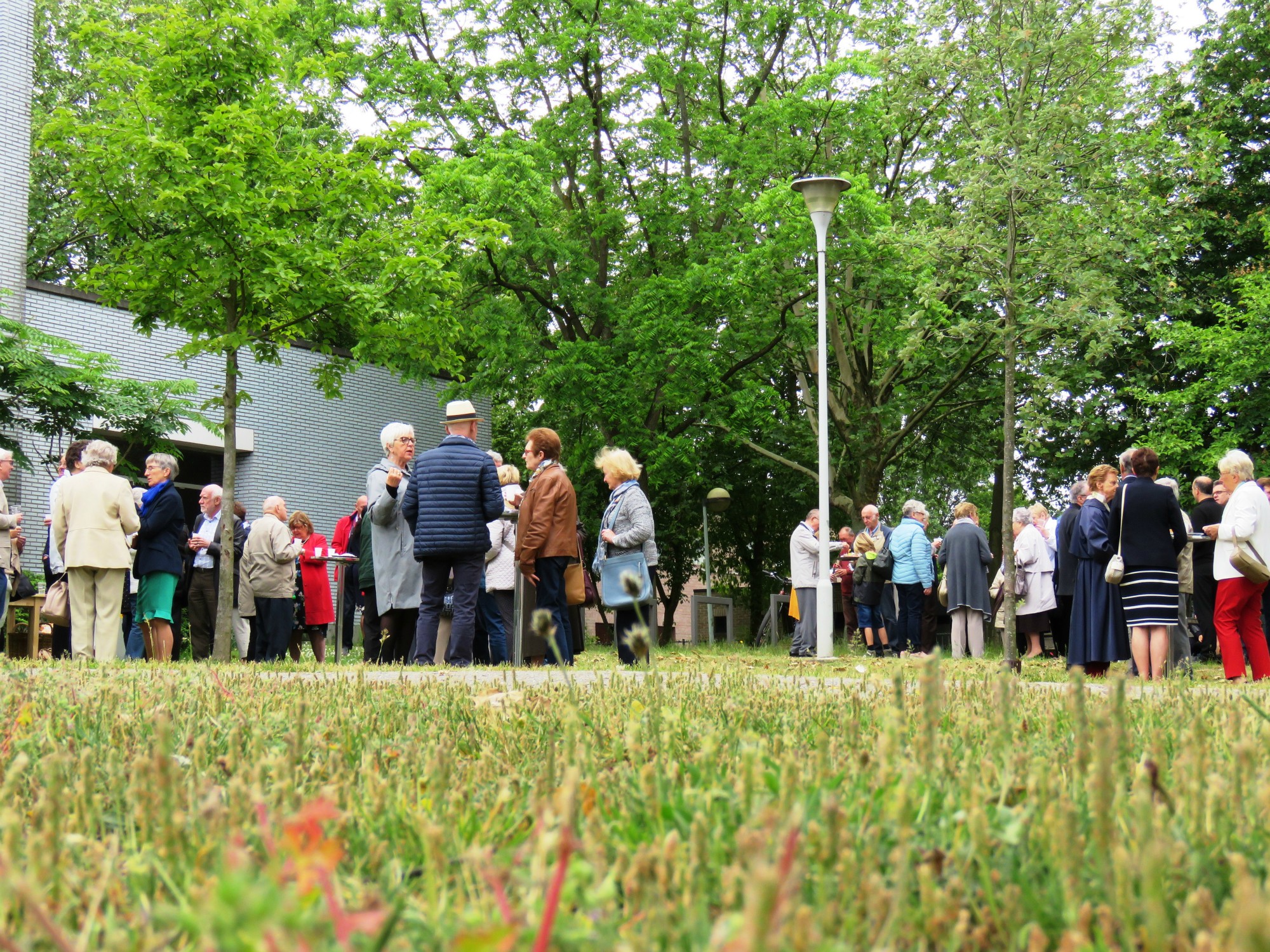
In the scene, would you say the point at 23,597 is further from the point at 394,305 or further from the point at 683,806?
the point at 683,806

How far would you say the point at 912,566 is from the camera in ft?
57.6

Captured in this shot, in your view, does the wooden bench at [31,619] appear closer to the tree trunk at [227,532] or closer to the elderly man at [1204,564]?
the tree trunk at [227,532]

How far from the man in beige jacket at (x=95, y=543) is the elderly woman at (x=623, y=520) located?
158 inches

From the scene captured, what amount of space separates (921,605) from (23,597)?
1127 cm

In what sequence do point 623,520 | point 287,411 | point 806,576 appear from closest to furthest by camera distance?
1. point 623,520
2. point 806,576
3. point 287,411

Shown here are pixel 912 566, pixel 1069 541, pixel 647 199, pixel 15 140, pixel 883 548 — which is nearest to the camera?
pixel 1069 541

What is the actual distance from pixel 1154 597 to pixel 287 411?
20647 millimetres

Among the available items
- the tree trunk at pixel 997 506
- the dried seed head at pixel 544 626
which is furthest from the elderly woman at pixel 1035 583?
the dried seed head at pixel 544 626

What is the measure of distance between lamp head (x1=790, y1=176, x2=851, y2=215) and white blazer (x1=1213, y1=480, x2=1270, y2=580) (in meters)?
7.90

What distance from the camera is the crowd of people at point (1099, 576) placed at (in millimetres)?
10164

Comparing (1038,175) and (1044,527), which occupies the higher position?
(1038,175)

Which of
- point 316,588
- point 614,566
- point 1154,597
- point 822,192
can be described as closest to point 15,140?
point 316,588

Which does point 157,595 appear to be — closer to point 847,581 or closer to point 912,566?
point 912,566

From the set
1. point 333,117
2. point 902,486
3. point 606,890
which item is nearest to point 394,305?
point 606,890
